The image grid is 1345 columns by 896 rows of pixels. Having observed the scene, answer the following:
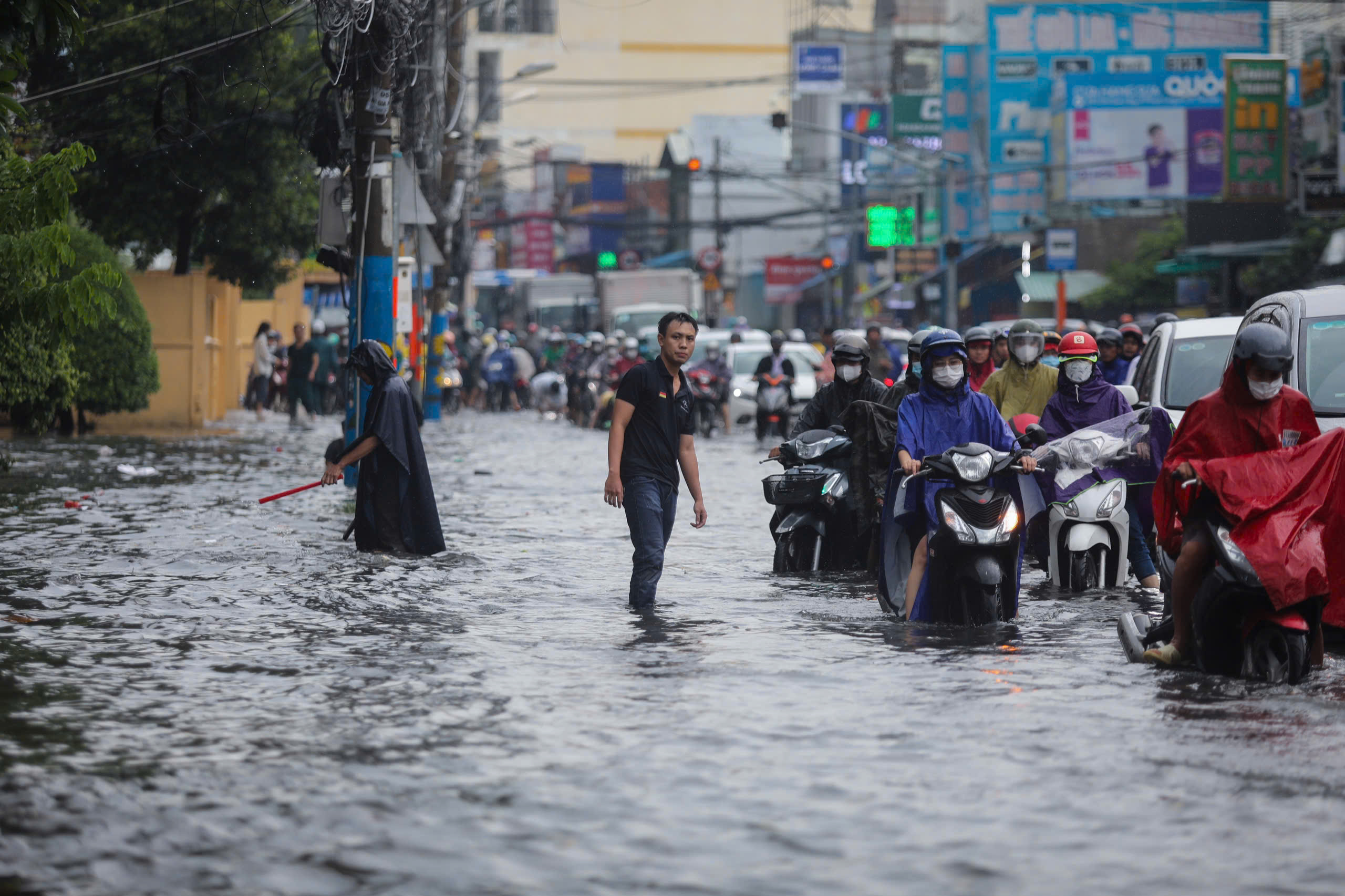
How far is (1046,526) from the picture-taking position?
12836 mm

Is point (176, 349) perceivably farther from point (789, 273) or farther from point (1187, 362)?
point (789, 273)

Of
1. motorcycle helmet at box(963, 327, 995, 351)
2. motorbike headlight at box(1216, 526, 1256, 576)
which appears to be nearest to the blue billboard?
motorcycle helmet at box(963, 327, 995, 351)

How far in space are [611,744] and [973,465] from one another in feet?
10.7

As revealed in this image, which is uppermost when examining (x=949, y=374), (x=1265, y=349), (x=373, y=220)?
(x=373, y=220)

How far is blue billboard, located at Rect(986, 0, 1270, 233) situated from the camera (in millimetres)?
57250

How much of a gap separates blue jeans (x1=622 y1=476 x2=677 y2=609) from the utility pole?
7.84 metres

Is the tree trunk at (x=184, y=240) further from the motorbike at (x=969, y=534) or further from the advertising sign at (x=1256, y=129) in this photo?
the advertising sign at (x=1256, y=129)

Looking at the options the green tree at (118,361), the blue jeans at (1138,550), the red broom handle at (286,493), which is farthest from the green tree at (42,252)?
the green tree at (118,361)

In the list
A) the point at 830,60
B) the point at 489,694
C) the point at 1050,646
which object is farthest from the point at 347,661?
the point at 830,60

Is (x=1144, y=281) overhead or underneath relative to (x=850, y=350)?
overhead

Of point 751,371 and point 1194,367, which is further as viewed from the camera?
point 751,371

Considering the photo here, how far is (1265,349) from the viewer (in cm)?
794

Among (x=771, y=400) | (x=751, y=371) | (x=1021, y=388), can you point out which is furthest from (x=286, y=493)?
(x=751, y=371)

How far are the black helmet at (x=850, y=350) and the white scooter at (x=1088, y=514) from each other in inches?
52.5
